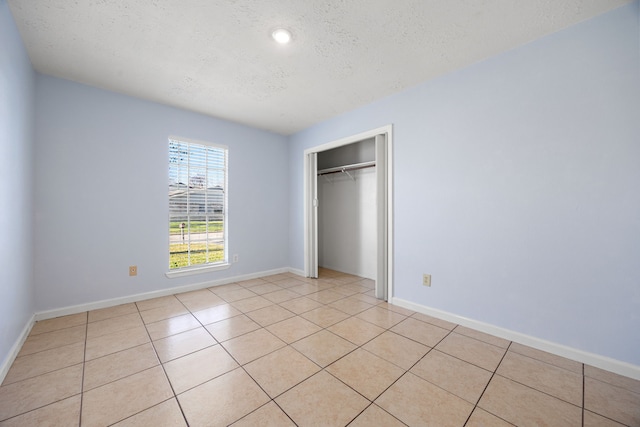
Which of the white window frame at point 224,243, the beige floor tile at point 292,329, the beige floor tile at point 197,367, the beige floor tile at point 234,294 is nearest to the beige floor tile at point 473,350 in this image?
the beige floor tile at point 292,329

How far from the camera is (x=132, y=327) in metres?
2.38

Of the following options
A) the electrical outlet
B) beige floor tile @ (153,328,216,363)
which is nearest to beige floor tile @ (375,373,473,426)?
the electrical outlet

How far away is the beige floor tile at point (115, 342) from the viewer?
1958 millimetres

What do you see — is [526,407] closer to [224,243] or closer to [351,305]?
[351,305]

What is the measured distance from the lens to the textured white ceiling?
1.72m

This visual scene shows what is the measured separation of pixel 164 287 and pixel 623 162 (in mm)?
4554

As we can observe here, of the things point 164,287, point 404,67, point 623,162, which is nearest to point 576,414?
point 623,162

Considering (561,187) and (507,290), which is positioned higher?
(561,187)

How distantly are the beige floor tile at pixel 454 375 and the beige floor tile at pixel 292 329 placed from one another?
0.94 m

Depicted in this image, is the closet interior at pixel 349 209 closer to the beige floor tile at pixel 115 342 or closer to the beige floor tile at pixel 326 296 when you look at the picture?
the beige floor tile at pixel 326 296

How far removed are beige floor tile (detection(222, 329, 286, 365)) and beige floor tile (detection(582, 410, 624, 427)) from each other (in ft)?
6.10

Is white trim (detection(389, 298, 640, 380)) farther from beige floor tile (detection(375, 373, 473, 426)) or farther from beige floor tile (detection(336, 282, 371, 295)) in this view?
beige floor tile (detection(375, 373, 473, 426))

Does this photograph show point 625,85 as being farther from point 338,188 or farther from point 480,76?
point 338,188

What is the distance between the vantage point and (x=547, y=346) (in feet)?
6.41
